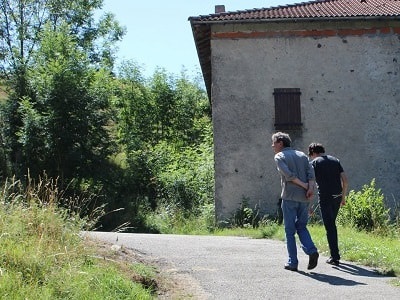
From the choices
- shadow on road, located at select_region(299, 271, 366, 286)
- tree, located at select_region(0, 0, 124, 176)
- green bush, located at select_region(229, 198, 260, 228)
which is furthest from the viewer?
tree, located at select_region(0, 0, 124, 176)

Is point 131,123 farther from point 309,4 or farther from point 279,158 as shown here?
point 279,158

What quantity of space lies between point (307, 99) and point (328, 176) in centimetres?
867

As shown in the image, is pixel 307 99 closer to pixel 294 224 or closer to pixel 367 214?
pixel 367 214

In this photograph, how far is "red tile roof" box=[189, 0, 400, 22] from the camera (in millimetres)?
16234

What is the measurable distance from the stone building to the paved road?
259 inches

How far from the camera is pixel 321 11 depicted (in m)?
16.9

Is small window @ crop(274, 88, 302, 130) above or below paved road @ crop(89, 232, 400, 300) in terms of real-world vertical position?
above

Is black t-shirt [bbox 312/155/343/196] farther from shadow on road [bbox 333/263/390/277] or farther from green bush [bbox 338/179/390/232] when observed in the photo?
green bush [bbox 338/179/390/232]

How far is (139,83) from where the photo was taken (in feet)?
105

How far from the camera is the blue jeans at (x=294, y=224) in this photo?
7.38 meters

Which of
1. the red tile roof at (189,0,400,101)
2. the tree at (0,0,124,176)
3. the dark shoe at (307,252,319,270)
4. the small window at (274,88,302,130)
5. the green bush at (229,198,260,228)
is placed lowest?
the dark shoe at (307,252,319,270)

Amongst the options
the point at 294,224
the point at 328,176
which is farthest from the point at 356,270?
the point at 328,176

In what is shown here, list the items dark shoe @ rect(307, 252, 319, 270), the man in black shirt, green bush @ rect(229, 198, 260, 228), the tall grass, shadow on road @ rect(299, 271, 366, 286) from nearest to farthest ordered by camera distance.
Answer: the tall grass < shadow on road @ rect(299, 271, 366, 286) < dark shoe @ rect(307, 252, 319, 270) < the man in black shirt < green bush @ rect(229, 198, 260, 228)

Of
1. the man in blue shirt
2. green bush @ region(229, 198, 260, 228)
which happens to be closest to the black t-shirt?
the man in blue shirt
